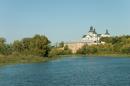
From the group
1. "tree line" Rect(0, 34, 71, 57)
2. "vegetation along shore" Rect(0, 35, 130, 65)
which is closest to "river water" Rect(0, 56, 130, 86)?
"vegetation along shore" Rect(0, 35, 130, 65)

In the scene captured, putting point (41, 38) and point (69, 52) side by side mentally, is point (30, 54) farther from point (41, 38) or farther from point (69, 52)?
point (69, 52)

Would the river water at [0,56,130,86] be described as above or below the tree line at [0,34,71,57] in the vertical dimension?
below

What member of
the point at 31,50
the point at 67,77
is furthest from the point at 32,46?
the point at 67,77

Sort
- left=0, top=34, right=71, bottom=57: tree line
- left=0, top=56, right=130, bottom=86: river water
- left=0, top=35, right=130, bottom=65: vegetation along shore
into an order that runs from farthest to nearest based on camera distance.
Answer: left=0, top=34, right=71, bottom=57: tree line
left=0, top=35, right=130, bottom=65: vegetation along shore
left=0, top=56, right=130, bottom=86: river water

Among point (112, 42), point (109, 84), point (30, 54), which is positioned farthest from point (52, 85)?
point (112, 42)

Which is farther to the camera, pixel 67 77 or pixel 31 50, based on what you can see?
pixel 31 50

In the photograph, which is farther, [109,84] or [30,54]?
[30,54]

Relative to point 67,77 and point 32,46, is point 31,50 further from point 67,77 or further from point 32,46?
point 67,77

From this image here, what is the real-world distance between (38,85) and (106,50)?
113 metres

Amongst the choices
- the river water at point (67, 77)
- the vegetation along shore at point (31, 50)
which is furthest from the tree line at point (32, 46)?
the river water at point (67, 77)

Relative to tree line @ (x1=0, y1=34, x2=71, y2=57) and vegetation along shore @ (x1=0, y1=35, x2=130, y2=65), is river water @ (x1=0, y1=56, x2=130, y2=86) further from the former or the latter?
tree line @ (x1=0, y1=34, x2=71, y2=57)

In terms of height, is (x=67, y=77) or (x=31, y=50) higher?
(x=31, y=50)

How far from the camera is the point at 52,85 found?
33875 millimetres

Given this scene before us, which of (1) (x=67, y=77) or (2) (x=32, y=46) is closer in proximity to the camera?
(1) (x=67, y=77)
